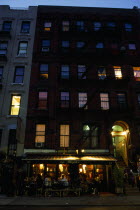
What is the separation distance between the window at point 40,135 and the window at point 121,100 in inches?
343

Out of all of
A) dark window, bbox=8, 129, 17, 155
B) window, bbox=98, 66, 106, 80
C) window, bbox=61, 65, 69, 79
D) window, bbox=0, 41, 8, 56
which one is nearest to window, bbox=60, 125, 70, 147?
dark window, bbox=8, 129, 17, 155

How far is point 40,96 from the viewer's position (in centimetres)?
1744

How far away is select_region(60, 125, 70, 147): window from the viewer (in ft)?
51.0

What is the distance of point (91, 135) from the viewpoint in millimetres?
15953

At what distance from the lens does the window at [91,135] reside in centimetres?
1558

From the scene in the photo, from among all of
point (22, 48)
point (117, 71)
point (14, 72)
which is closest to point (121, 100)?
point (117, 71)

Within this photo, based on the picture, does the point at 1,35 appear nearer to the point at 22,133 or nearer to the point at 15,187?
the point at 22,133

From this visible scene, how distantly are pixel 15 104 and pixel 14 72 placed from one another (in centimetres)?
411

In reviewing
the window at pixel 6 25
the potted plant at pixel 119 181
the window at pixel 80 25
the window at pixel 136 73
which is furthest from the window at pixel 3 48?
the potted plant at pixel 119 181

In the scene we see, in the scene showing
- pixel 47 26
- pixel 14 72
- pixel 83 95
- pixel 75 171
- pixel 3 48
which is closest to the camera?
pixel 75 171

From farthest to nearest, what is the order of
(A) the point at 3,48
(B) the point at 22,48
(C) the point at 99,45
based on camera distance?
(C) the point at 99,45, (B) the point at 22,48, (A) the point at 3,48

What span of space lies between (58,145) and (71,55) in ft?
36.3

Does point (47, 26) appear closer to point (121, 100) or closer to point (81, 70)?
point (81, 70)

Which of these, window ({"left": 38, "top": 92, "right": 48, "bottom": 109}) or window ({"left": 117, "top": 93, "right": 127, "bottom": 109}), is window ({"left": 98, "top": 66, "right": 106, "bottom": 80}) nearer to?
window ({"left": 117, "top": 93, "right": 127, "bottom": 109})
